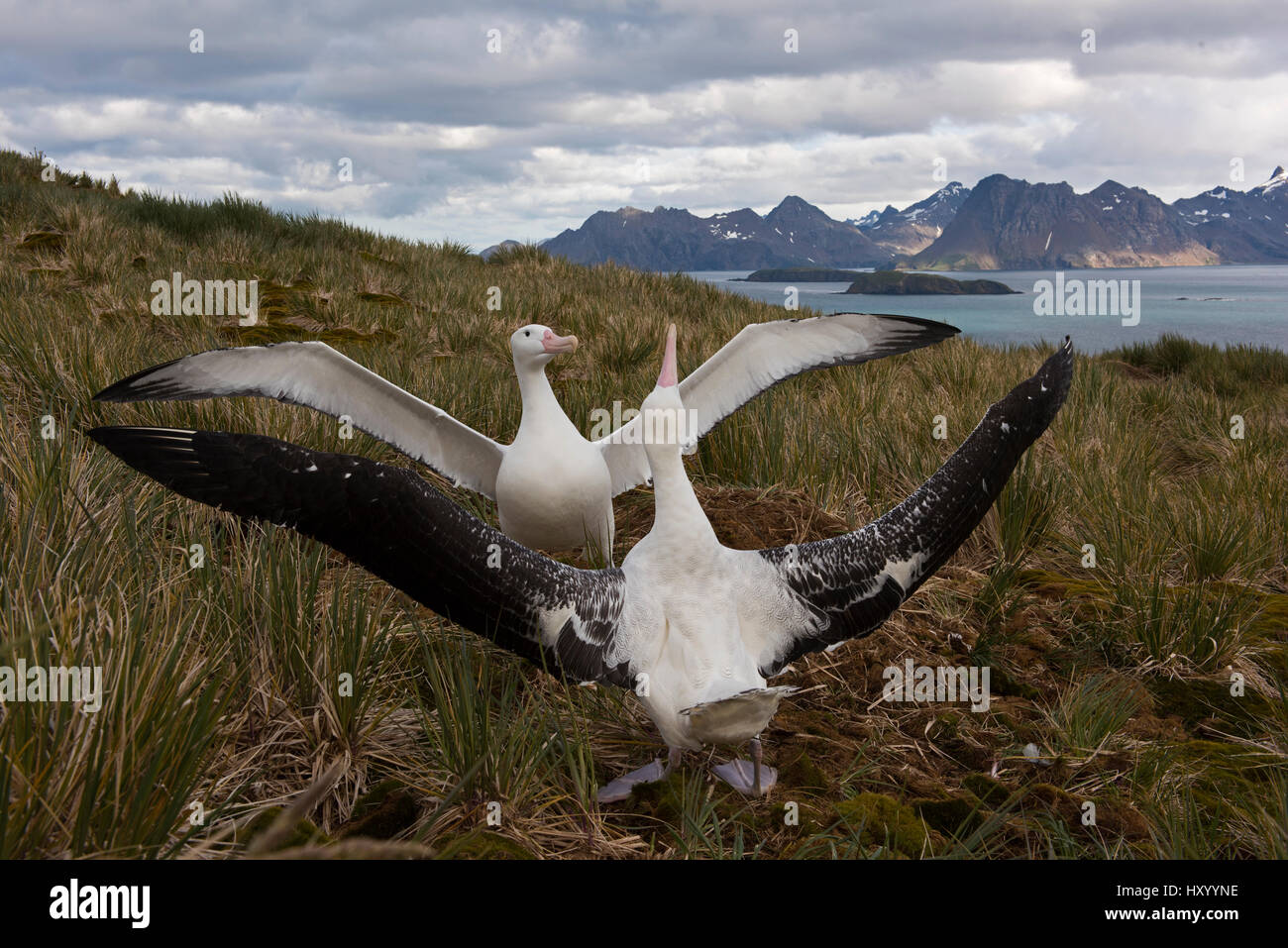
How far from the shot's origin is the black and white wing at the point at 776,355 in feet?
12.8


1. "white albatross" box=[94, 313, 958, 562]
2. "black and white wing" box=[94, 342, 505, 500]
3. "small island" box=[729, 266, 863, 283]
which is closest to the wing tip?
"black and white wing" box=[94, 342, 505, 500]

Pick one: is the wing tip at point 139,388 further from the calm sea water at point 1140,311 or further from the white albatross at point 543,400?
the calm sea water at point 1140,311

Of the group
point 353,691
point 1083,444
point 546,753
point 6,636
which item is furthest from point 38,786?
point 1083,444

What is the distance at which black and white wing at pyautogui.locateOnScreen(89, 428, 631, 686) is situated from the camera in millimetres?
2455

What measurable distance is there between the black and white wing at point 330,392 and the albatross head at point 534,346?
1.50ft

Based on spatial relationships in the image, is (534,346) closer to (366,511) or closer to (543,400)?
(543,400)

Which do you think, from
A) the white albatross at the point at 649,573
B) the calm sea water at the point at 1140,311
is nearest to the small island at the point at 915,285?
the calm sea water at the point at 1140,311

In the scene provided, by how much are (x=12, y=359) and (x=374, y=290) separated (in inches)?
229

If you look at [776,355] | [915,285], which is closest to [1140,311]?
[915,285]

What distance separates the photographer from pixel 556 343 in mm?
4133

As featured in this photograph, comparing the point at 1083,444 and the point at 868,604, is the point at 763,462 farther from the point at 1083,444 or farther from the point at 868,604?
the point at 1083,444

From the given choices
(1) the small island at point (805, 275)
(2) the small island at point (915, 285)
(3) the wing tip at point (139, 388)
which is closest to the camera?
(3) the wing tip at point (139, 388)

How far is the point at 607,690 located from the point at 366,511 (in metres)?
1.20

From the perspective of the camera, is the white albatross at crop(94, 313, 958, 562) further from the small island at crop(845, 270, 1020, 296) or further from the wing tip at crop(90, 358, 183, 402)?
the small island at crop(845, 270, 1020, 296)
